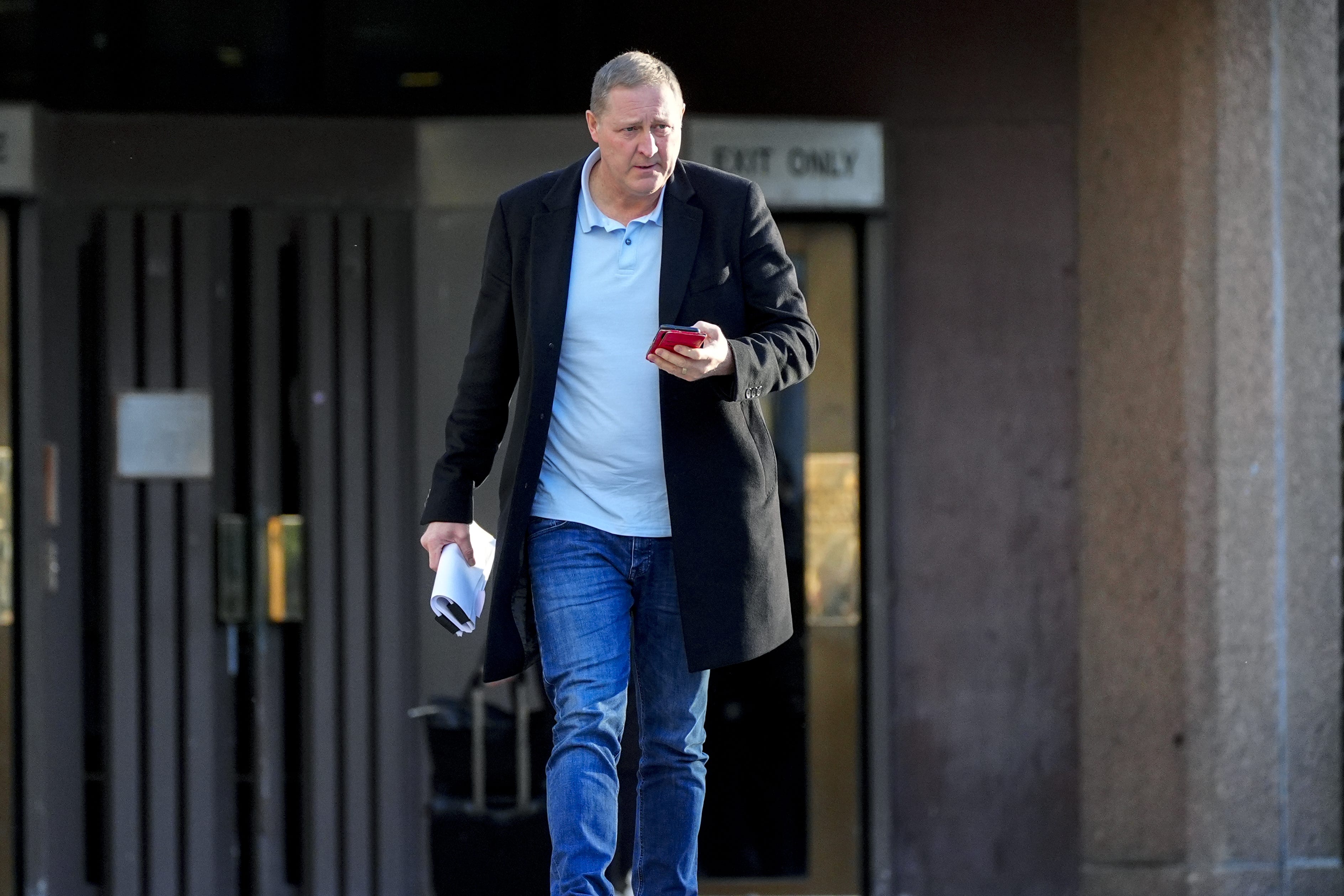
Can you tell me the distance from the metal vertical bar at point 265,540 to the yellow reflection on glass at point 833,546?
1631 millimetres

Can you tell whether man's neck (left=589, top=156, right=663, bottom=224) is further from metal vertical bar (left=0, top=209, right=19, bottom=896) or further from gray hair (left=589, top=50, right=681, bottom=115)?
metal vertical bar (left=0, top=209, right=19, bottom=896)

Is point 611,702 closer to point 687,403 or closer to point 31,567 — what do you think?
point 687,403

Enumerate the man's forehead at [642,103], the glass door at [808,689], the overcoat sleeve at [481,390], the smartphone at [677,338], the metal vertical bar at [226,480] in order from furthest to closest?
the glass door at [808,689]
the metal vertical bar at [226,480]
the overcoat sleeve at [481,390]
the man's forehead at [642,103]
the smartphone at [677,338]

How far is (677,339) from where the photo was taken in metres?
2.78

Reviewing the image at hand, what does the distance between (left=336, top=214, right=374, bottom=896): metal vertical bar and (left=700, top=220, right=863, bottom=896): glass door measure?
107 centimetres

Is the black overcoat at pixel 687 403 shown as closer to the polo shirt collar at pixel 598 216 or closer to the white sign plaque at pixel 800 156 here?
the polo shirt collar at pixel 598 216

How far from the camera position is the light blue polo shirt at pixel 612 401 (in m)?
3.18

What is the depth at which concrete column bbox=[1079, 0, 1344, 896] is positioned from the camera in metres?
5.14

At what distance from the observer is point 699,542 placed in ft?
10.3

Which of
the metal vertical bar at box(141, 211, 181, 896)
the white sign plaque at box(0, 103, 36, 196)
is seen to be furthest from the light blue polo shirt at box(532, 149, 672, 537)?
the white sign plaque at box(0, 103, 36, 196)

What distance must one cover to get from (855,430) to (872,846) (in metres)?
1.28

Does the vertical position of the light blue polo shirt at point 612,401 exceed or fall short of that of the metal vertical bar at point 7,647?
it exceeds it

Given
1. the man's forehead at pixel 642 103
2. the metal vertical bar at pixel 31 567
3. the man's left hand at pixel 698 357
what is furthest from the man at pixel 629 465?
the metal vertical bar at pixel 31 567

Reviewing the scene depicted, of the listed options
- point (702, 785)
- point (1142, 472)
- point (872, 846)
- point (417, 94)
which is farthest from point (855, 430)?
point (702, 785)
